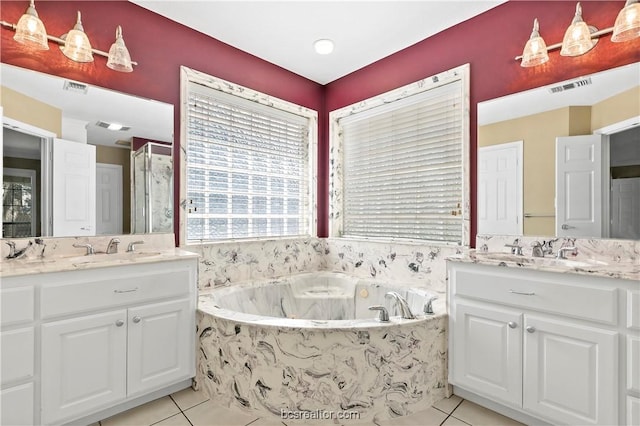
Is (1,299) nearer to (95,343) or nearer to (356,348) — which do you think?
(95,343)

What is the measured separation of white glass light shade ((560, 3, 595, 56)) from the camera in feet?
5.58

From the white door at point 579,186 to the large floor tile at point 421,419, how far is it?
50.4 inches

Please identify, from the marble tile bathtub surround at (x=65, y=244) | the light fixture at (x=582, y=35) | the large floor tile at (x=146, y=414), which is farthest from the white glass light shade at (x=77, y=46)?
the light fixture at (x=582, y=35)

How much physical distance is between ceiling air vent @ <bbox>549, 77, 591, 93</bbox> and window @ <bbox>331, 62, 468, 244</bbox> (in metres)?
0.54

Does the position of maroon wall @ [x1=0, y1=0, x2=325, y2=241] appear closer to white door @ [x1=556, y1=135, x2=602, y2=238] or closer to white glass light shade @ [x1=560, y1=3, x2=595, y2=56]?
white glass light shade @ [x1=560, y1=3, x2=595, y2=56]

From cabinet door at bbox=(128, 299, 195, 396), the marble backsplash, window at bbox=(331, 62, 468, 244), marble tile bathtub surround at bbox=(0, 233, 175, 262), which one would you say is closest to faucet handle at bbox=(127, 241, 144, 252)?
marble tile bathtub surround at bbox=(0, 233, 175, 262)

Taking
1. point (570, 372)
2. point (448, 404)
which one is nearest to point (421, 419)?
point (448, 404)

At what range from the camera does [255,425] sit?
167cm

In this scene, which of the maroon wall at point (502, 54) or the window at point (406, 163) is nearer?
the maroon wall at point (502, 54)

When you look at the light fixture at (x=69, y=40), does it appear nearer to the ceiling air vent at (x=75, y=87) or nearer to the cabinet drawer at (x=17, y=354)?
the ceiling air vent at (x=75, y=87)

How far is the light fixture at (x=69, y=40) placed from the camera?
1.62 metres

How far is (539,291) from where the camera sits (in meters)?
1.59

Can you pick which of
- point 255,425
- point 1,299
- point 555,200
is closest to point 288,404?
point 255,425

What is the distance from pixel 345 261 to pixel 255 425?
172cm
